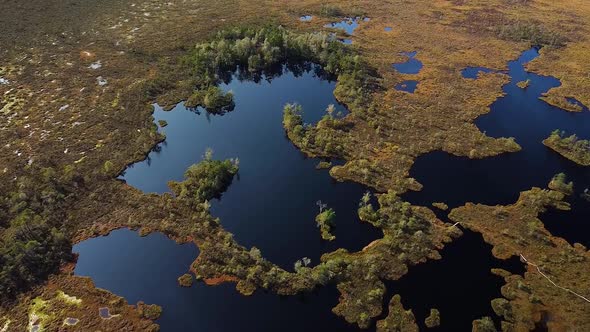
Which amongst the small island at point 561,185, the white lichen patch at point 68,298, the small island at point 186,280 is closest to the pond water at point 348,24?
the small island at point 561,185

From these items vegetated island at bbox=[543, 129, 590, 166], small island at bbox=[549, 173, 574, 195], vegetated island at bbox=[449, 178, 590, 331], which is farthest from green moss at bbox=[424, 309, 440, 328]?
vegetated island at bbox=[543, 129, 590, 166]

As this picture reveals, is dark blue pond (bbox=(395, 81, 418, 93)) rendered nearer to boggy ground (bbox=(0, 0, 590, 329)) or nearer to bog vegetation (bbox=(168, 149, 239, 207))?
boggy ground (bbox=(0, 0, 590, 329))

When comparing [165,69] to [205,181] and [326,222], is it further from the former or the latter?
[326,222]

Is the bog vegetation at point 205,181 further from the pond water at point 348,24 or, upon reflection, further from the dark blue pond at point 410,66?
the pond water at point 348,24

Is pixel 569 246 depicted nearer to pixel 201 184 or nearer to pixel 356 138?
pixel 356 138

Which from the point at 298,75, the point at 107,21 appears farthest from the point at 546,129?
the point at 107,21

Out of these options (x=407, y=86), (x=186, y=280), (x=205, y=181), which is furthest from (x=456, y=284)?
(x=407, y=86)
